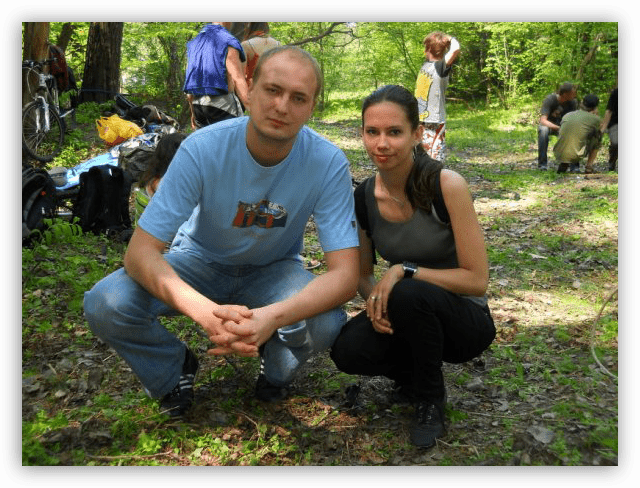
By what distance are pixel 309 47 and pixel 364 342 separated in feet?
72.5

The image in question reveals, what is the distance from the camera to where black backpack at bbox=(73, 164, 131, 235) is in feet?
19.4

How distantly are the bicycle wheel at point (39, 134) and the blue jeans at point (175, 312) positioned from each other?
637 centimetres

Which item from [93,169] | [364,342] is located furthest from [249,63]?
[364,342]

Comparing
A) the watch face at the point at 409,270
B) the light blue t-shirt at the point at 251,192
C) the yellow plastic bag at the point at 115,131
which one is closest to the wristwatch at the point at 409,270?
the watch face at the point at 409,270

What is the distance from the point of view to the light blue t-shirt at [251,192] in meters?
2.86

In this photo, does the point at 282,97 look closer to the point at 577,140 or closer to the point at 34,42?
the point at 34,42

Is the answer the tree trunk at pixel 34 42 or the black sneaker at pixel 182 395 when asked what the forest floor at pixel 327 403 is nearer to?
the black sneaker at pixel 182 395

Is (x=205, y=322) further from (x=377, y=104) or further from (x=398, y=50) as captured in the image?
(x=398, y=50)

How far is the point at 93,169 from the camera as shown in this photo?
19.6 ft

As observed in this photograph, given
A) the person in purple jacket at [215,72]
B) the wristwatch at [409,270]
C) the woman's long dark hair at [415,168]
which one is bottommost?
the wristwatch at [409,270]

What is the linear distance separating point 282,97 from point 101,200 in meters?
3.72

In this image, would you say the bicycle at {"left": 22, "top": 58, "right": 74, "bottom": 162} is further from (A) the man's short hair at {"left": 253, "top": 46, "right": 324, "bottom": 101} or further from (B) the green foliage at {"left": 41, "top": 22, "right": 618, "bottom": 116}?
(A) the man's short hair at {"left": 253, "top": 46, "right": 324, "bottom": 101}

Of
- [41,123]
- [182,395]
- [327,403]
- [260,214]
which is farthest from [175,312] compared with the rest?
[41,123]

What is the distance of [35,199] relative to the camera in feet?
17.6
